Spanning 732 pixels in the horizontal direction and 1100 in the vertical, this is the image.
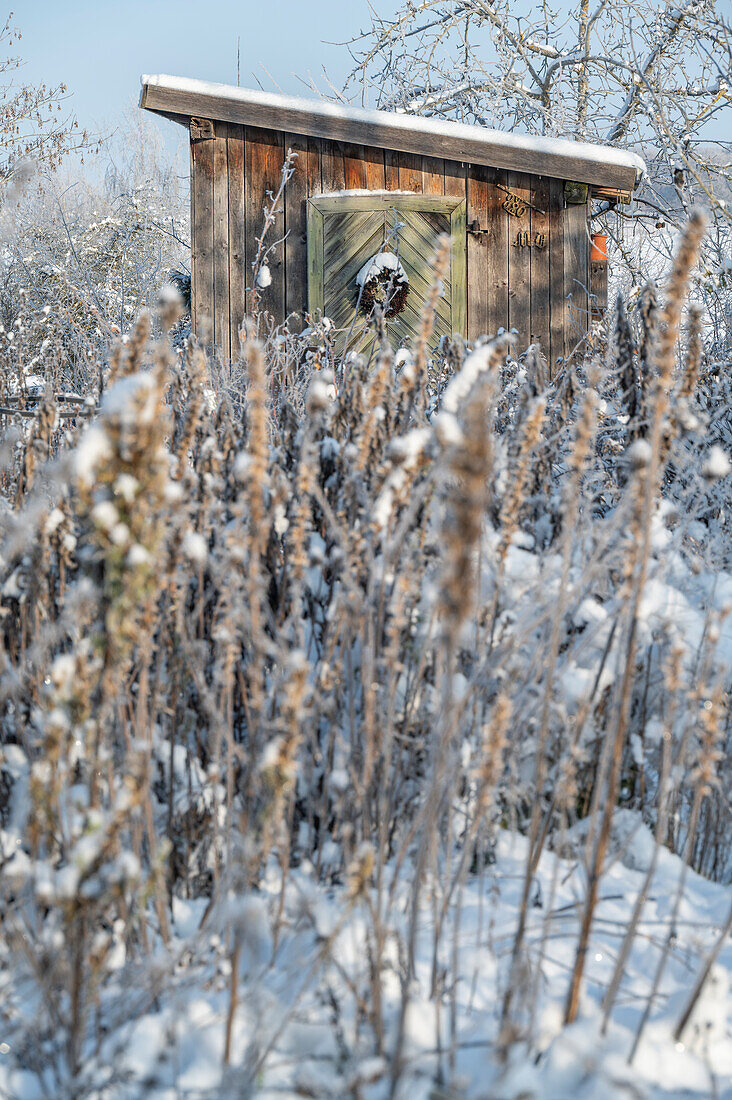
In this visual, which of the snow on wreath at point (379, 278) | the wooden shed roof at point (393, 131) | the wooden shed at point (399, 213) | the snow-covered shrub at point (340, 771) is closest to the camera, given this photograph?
the snow-covered shrub at point (340, 771)

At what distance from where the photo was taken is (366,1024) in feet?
4.39

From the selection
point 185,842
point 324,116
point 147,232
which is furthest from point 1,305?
point 185,842

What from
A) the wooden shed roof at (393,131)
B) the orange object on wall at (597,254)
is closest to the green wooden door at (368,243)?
the wooden shed roof at (393,131)

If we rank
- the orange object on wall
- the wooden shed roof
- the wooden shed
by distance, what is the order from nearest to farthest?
the wooden shed roof
the wooden shed
the orange object on wall

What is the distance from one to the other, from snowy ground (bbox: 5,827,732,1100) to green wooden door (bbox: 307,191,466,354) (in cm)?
582

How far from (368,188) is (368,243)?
463 mm

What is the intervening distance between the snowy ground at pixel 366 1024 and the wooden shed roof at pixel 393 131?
6.41m

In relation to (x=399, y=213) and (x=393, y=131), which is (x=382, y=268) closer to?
(x=399, y=213)

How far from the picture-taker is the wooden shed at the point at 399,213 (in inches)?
261

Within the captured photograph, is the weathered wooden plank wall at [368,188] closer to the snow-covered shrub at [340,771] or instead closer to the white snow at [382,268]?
the white snow at [382,268]

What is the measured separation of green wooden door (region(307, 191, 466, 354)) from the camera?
685cm

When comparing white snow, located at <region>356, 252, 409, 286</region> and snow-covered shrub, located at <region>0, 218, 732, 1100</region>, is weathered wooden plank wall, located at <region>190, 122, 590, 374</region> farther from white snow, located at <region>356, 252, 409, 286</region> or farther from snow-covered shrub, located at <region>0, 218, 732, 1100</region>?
snow-covered shrub, located at <region>0, 218, 732, 1100</region>

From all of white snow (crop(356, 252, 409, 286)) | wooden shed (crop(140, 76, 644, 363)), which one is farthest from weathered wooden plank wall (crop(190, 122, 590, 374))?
white snow (crop(356, 252, 409, 286))

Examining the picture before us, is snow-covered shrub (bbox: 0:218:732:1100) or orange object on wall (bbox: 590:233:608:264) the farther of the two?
orange object on wall (bbox: 590:233:608:264)
